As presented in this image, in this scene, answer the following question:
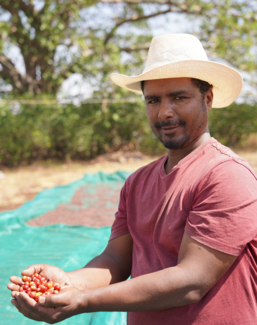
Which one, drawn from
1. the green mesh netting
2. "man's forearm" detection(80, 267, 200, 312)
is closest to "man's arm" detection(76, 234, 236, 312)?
"man's forearm" detection(80, 267, 200, 312)

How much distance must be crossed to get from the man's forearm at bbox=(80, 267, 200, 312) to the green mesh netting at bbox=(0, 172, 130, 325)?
4.48 feet

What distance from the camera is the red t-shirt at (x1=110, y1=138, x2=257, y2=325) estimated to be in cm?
102

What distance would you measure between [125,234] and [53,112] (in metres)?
8.84

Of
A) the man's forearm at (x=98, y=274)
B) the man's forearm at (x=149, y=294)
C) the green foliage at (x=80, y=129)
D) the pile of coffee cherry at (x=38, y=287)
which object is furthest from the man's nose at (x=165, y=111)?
the green foliage at (x=80, y=129)

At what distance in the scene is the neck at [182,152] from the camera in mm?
1334

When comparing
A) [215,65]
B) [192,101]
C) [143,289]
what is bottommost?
[143,289]

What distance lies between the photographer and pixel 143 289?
106 centimetres

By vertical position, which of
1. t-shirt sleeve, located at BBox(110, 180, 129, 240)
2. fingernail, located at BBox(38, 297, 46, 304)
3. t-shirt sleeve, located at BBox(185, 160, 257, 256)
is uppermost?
t-shirt sleeve, located at BBox(185, 160, 257, 256)

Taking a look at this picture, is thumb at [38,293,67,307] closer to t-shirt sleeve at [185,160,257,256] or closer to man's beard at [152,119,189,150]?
t-shirt sleeve at [185,160,257,256]

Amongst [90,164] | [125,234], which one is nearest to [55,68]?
[90,164]

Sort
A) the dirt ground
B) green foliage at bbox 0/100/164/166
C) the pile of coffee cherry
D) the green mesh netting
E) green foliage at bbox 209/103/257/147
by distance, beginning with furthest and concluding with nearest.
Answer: green foliage at bbox 209/103/257/147, green foliage at bbox 0/100/164/166, the dirt ground, the green mesh netting, the pile of coffee cherry

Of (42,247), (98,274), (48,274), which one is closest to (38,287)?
(48,274)

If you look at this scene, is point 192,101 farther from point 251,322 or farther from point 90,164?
point 90,164

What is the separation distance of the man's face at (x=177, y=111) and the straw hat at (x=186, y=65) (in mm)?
42
